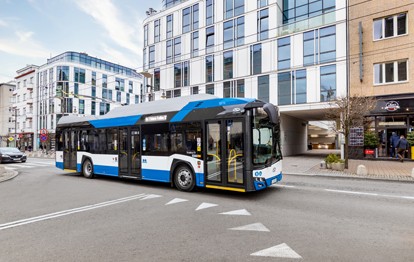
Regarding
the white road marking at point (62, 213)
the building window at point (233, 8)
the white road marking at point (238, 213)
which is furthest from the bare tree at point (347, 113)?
the building window at point (233, 8)

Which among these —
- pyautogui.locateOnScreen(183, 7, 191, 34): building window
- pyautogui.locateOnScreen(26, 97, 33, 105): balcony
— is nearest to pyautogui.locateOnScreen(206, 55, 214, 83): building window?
pyautogui.locateOnScreen(183, 7, 191, 34): building window

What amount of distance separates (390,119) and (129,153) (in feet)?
60.7

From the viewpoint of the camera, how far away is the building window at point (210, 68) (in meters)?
27.9

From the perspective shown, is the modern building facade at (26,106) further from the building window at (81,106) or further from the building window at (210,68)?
the building window at (210,68)

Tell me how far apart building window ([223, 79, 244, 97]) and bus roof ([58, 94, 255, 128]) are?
16520mm

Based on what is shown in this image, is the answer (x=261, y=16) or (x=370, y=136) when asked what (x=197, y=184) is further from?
(x=261, y=16)

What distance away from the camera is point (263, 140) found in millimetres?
7559

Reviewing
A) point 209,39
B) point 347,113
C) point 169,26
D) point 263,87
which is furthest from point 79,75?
point 347,113

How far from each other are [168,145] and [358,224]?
599 centimetres

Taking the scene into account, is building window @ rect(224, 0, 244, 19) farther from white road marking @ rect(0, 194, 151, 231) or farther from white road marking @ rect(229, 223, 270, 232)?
white road marking @ rect(229, 223, 270, 232)

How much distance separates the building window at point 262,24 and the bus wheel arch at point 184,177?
66.3 feet

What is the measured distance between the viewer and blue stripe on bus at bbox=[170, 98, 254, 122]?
24.9 ft

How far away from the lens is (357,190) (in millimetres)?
8633

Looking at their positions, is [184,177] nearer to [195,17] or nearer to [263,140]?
[263,140]
